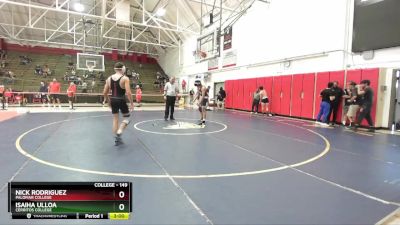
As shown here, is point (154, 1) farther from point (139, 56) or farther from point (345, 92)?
point (345, 92)

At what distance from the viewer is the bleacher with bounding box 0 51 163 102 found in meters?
23.4

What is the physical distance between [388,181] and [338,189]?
956 mm

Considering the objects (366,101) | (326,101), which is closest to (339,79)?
(326,101)

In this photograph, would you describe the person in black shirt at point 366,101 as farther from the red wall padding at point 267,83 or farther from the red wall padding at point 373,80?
the red wall padding at point 267,83

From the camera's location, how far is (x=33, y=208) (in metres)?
2.18

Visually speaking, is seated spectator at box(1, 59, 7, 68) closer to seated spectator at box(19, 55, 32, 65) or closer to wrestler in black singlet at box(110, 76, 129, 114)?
seated spectator at box(19, 55, 32, 65)

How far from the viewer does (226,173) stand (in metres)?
3.81

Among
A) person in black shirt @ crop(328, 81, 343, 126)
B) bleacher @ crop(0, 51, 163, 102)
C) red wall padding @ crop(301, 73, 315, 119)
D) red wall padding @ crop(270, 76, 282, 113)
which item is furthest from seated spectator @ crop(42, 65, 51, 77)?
person in black shirt @ crop(328, 81, 343, 126)

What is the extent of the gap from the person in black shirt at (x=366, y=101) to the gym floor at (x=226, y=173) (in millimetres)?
2236

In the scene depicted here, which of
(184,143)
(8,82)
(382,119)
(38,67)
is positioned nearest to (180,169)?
(184,143)
